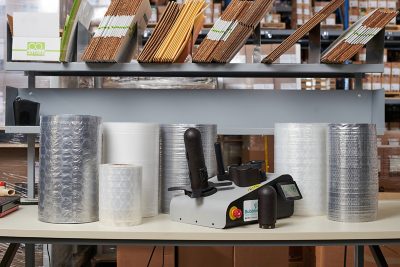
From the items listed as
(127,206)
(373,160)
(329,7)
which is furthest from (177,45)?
(373,160)

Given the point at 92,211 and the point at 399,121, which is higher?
the point at 399,121

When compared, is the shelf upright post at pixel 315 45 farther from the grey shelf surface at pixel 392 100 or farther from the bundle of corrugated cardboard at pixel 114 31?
the grey shelf surface at pixel 392 100

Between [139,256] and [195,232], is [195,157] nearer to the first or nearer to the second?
[195,232]

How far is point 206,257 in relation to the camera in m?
2.57

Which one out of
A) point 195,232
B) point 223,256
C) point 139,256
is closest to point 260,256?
point 223,256

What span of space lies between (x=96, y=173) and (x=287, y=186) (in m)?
0.57

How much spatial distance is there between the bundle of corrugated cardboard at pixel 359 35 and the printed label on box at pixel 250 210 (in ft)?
2.28

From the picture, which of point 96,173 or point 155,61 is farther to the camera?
point 155,61

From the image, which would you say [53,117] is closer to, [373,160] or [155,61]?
[155,61]

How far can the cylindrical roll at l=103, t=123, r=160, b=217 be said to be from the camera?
1.40 m

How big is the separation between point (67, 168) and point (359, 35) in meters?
1.10

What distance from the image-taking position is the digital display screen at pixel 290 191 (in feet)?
4.49

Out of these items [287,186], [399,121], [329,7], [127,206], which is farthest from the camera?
[399,121]

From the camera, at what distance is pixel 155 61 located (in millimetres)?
1692
